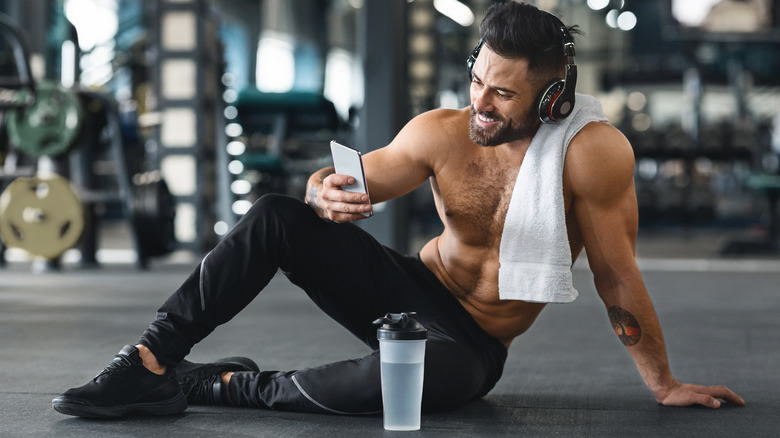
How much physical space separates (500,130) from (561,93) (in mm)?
117

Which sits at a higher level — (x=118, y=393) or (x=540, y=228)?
(x=540, y=228)

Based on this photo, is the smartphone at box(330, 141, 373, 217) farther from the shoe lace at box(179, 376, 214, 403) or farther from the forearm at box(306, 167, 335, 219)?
the shoe lace at box(179, 376, 214, 403)

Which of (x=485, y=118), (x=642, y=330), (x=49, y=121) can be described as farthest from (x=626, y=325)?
(x=49, y=121)

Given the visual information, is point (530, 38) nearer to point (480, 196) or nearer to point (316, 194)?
point (480, 196)

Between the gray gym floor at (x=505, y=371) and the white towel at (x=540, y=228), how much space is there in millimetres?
233

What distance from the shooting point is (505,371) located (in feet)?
6.84

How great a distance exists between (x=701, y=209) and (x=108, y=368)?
402 inches

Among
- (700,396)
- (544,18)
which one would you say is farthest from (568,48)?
(700,396)

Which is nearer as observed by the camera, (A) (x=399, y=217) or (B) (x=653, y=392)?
(B) (x=653, y=392)

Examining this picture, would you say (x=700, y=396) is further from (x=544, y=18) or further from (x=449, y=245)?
(x=544, y=18)

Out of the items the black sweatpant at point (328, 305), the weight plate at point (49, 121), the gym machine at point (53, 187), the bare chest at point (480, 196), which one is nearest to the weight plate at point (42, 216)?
the gym machine at point (53, 187)

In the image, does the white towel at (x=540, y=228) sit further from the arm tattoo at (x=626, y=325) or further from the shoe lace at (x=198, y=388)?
the shoe lace at (x=198, y=388)

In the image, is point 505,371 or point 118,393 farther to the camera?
point 505,371

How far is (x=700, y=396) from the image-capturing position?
1.62m
